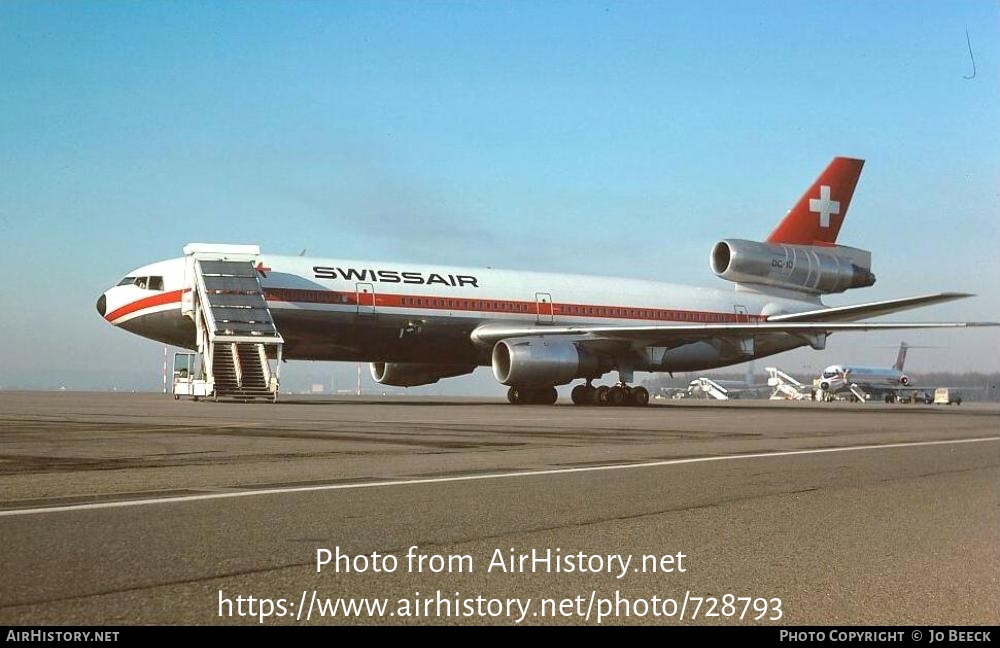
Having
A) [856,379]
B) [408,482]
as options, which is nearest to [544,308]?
[408,482]

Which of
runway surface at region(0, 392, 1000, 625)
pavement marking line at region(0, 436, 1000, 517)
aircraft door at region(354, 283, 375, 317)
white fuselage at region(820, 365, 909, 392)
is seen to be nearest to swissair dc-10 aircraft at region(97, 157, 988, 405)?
aircraft door at region(354, 283, 375, 317)

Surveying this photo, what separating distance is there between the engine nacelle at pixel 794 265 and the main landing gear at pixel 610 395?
6.93m

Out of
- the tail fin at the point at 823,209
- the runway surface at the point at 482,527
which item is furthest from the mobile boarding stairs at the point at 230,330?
the tail fin at the point at 823,209

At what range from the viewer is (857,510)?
708cm

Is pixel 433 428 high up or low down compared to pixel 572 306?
down

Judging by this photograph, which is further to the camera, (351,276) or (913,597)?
(351,276)

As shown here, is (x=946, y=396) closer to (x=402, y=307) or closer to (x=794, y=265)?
(x=794, y=265)

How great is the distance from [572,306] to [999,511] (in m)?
26.2

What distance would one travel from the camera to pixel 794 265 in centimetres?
3769

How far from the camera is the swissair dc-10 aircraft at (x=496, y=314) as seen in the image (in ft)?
92.3

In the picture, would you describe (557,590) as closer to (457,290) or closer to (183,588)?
(183,588)
